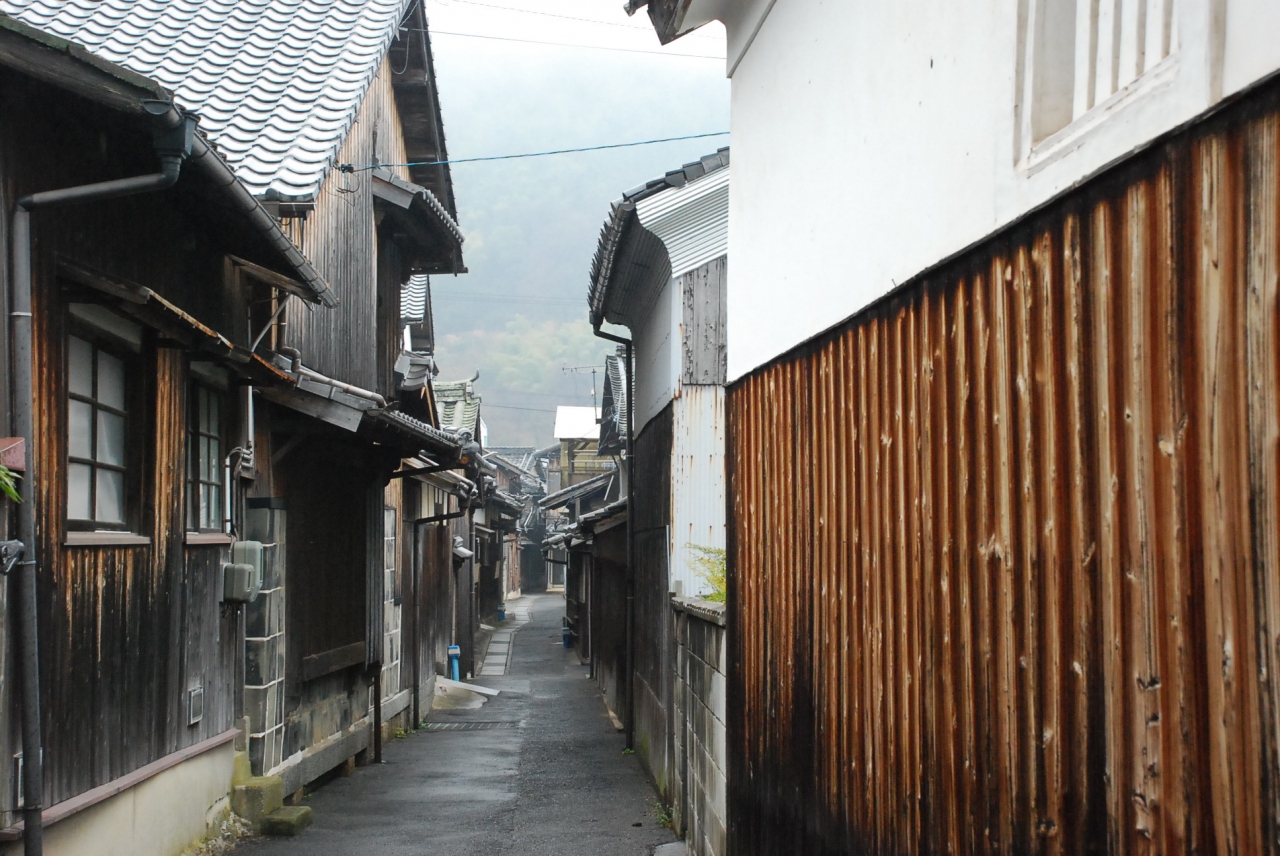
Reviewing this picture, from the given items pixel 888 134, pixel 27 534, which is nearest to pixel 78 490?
pixel 27 534

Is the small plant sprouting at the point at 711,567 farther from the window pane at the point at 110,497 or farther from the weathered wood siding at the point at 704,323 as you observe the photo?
the window pane at the point at 110,497

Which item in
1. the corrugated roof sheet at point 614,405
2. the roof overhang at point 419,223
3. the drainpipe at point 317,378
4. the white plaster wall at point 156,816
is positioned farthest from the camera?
the corrugated roof sheet at point 614,405

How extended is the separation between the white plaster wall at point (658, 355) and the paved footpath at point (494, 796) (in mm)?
4251

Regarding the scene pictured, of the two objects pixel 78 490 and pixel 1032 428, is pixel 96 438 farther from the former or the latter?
pixel 1032 428

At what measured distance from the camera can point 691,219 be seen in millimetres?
11695

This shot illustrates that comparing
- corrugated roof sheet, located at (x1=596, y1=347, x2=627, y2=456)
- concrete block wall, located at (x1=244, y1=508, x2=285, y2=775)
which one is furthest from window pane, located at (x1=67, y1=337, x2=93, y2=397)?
corrugated roof sheet, located at (x1=596, y1=347, x2=627, y2=456)

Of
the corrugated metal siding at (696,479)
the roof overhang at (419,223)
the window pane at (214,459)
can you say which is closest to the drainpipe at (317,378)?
the window pane at (214,459)

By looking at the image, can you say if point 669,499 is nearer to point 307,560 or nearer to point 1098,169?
point 307,560

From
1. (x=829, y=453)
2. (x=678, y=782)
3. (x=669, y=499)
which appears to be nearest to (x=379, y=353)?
(x=669, y=499)

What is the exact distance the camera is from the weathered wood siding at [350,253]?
40.9ft

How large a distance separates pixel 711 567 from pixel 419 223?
8.80 meters

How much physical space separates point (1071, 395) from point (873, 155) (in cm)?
183

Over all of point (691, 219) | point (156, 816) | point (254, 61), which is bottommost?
point (156, 816)

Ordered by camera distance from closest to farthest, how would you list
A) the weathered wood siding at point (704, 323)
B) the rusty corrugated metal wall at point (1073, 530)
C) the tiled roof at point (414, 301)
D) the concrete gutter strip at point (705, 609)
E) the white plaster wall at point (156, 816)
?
the rusty corrugated metal wall at point (1073, 530) < the white plaster wall at point (156, 816) < the concrete gutter strip at point (705, 609) < the weathered wood siding at point (704, 323) < the tiled roof at point (414, 301)
